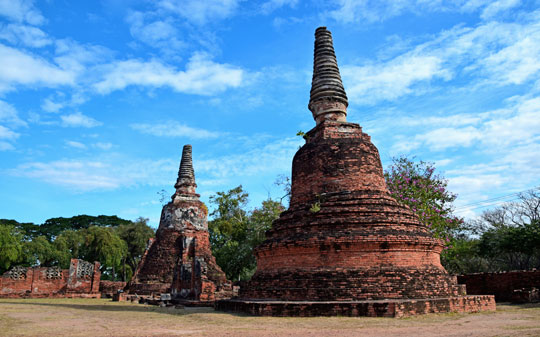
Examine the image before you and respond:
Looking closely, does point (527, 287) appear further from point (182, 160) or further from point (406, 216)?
point (182, 160)

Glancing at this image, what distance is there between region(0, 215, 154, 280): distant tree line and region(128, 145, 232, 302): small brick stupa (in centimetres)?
1515

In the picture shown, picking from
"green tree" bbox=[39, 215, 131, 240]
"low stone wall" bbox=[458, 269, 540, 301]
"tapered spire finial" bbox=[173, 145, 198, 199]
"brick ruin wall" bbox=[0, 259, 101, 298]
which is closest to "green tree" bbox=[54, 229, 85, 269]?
"green tree" bbox=[39, 215, 131, 240]

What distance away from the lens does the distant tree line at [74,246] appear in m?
34.2

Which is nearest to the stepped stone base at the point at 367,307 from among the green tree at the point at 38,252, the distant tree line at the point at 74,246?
the distant tree line at the point at 74,246

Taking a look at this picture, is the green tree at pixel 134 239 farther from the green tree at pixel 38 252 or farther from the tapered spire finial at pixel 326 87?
the tapered spire finial at pixel 326 87

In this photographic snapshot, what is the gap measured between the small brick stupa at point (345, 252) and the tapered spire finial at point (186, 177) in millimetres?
13453

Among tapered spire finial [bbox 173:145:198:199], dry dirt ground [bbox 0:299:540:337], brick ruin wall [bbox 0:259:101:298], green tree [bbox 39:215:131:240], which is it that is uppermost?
tapered spire finial [bbox 173:145:198:199]

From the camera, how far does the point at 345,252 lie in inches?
443

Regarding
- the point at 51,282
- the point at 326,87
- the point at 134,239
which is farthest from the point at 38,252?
the point at 326,87

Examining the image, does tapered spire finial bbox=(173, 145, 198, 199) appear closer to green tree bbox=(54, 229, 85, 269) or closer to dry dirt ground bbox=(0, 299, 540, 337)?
dry dirt ground bbox=(0, 299, 540, 337)

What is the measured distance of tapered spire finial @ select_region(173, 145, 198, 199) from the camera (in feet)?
87.1

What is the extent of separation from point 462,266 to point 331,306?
27089 millimetres

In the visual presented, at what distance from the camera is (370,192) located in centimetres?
1284

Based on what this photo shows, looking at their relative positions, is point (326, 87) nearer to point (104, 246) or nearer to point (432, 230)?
point (432, 230)
